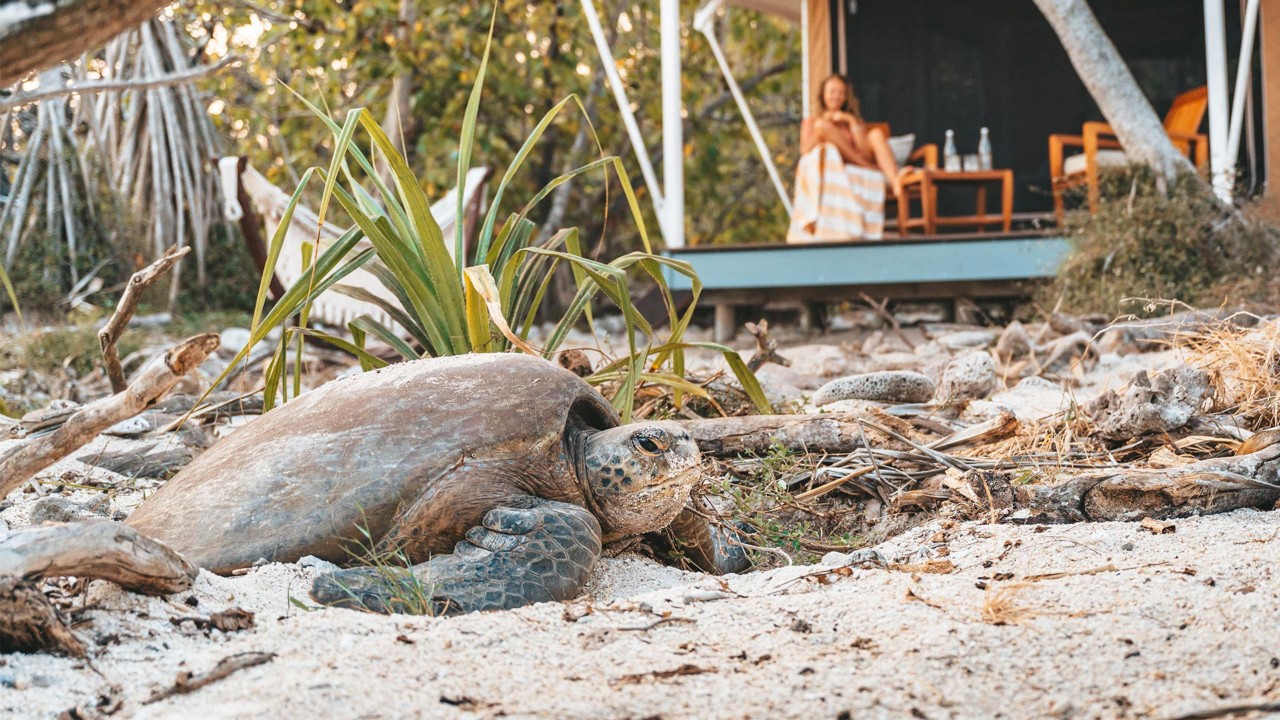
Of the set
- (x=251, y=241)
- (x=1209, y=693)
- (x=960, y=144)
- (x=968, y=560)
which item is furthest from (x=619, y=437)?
(x=960, y=144)

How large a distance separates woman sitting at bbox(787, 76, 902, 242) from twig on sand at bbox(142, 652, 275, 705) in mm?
6361

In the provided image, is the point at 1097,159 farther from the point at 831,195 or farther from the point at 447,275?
the point at 447,275

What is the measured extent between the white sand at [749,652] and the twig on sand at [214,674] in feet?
0.05

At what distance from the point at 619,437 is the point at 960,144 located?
8.08 m

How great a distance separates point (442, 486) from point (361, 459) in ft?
0.56

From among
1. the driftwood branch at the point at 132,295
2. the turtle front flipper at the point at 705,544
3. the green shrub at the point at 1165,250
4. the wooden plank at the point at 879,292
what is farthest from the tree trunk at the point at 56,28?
the wooden plank at the point at 879,292

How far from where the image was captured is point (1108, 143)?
325 inches

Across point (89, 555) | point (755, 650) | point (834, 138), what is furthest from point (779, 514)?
point (834, 138)

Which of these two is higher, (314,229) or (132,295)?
(132,295)

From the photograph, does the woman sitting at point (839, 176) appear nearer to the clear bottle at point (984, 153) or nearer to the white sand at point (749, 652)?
the clear bottle at point (984, 153)

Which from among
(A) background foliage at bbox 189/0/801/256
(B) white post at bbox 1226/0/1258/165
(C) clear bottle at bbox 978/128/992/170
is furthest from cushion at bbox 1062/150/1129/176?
(A) background foliage at bbox 189/0/801/256

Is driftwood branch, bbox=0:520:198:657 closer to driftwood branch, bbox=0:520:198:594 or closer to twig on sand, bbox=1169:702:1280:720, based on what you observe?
driftwood branch, bbox=0:520:198:594

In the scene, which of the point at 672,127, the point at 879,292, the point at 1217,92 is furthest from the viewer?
the point at 879,292

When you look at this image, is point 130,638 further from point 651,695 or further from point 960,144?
point 960,144
